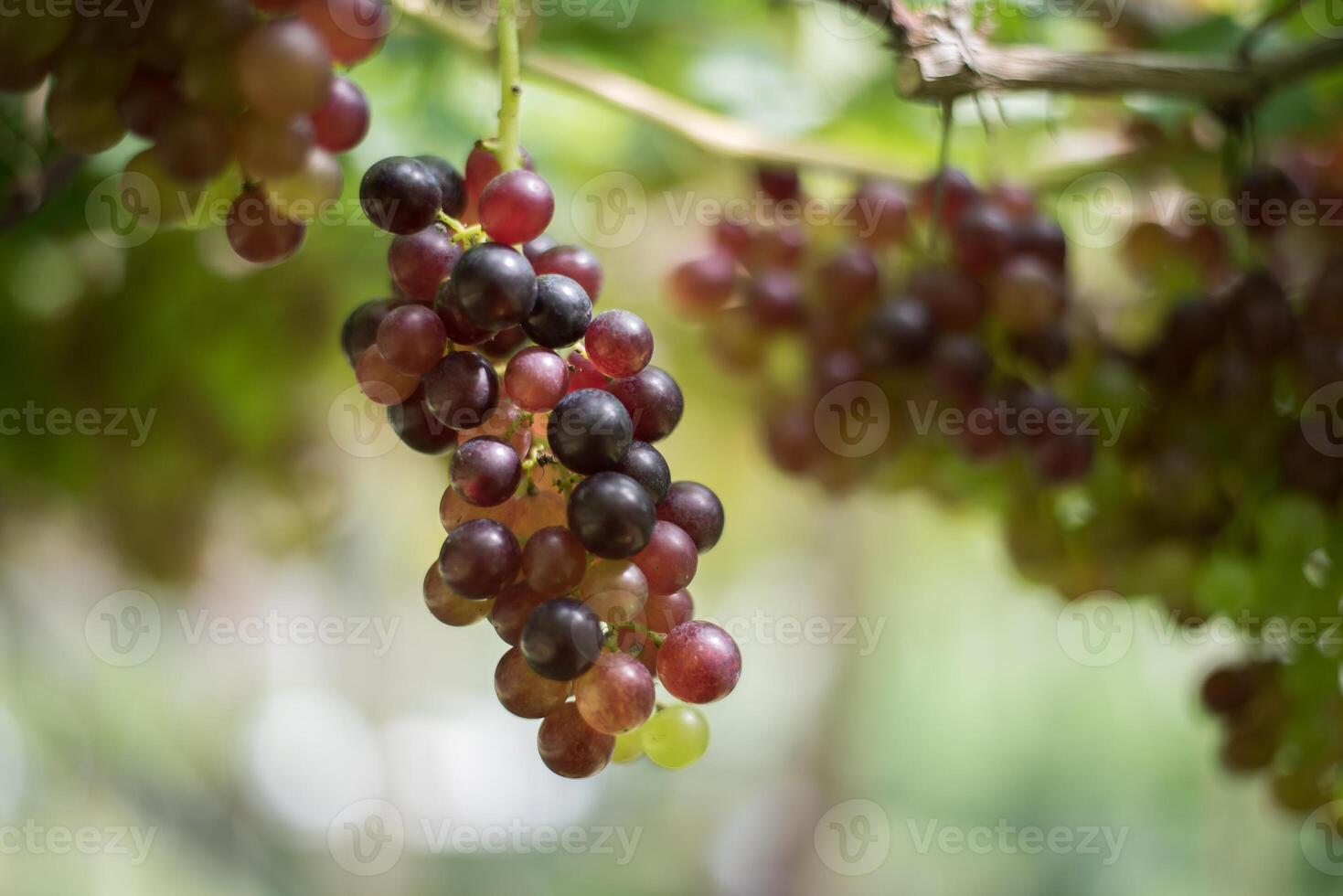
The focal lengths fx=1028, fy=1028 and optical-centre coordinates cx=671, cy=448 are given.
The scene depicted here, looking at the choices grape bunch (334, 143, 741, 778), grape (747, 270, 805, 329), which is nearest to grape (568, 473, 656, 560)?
grape bunch (334, 143, 741, 778)

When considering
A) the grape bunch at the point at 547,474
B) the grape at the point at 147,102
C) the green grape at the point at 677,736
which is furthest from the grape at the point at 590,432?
the grape at the point at 147,102

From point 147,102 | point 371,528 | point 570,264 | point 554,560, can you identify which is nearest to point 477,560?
point 554,560

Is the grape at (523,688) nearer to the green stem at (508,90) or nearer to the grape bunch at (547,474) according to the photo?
the grape bunch at (547,474)

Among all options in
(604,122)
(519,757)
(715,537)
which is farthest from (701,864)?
(715,537)

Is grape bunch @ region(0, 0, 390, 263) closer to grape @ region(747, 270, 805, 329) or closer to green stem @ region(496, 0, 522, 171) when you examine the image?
green stem @ region(496, 0, 522, 171)

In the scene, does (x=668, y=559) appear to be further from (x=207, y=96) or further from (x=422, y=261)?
(x=207, y=96)

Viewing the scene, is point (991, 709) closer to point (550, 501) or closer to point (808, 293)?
point (808, 293)
